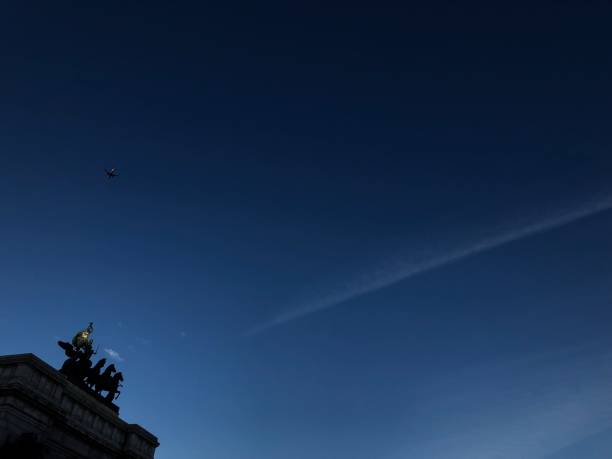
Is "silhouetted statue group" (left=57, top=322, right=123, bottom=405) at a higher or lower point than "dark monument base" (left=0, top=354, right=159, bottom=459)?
higher

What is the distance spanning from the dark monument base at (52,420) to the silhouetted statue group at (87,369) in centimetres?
136

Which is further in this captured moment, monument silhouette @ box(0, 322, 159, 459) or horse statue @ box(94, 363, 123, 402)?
horse statue @ box(94, 363, 123, 402)

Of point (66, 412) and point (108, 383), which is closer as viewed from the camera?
point (66, 412)

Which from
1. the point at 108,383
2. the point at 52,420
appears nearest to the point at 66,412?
the point at 52,420

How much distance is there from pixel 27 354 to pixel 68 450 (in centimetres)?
581

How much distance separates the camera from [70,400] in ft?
91.7

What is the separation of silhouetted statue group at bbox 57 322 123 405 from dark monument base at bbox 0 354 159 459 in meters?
1.36

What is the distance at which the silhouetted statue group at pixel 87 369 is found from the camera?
31672 millimetres

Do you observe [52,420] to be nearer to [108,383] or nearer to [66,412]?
[66,412]

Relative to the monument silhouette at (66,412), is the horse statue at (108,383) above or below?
above

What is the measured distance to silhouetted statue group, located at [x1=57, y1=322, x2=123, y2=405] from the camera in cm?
3167

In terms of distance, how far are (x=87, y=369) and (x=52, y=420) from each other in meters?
6.72

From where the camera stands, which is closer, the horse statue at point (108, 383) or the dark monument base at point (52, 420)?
the dark monument base at point (52, 420)

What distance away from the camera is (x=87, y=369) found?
3247 centimetres
